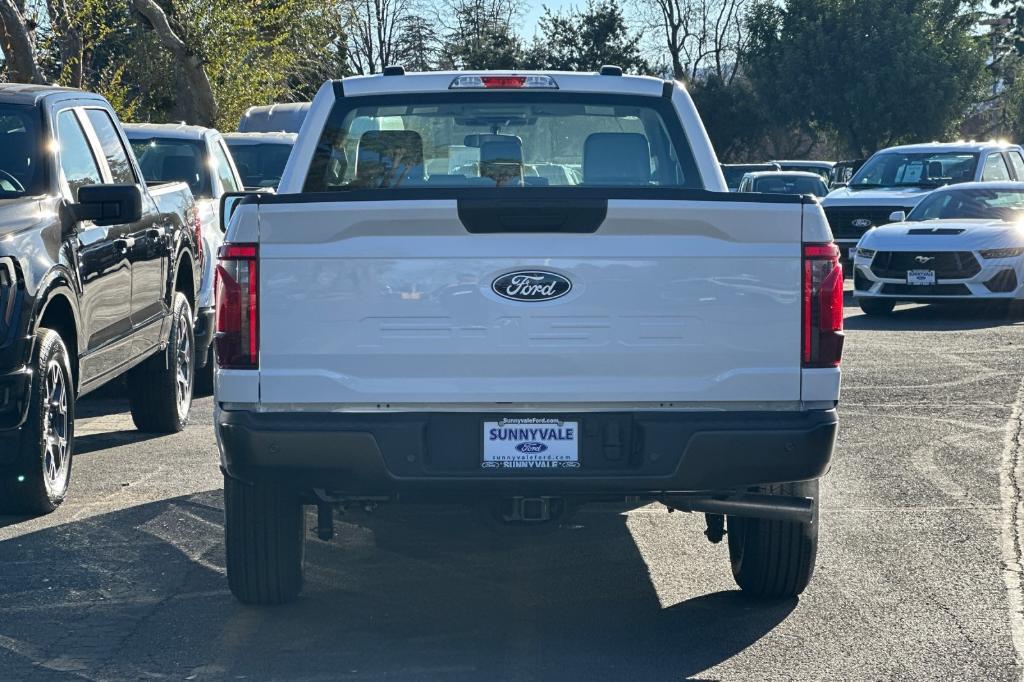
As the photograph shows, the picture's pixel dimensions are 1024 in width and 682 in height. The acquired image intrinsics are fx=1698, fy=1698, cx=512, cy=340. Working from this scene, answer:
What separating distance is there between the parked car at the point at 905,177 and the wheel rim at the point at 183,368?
1395 centimetres

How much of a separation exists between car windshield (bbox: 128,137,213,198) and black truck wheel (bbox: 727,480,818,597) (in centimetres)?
760

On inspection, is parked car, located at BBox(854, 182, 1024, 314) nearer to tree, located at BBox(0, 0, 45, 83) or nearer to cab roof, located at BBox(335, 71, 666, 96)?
tree, located at BBox(0, 0, 45, 83)

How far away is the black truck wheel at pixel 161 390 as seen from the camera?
9820 mm

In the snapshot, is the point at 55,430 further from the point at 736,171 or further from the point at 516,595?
the point at 736,171

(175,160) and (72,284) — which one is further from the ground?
(175,160)

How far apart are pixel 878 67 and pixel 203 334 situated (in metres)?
45.9

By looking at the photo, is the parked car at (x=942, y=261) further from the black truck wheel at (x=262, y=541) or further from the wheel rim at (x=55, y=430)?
the black truck wheel at (x=262, y=541)

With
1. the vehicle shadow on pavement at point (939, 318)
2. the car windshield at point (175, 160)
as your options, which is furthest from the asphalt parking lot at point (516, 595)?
the vehicle shadow on pavement at point (939, 318)

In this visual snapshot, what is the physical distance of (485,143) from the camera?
268 inches

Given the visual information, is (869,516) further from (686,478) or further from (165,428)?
(165,428)

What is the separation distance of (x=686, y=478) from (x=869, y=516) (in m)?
2.77

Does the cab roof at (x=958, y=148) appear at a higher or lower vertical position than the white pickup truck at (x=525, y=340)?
higher

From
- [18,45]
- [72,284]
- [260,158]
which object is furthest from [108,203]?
[18,45]

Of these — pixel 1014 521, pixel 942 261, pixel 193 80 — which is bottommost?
pixel 1014 521
